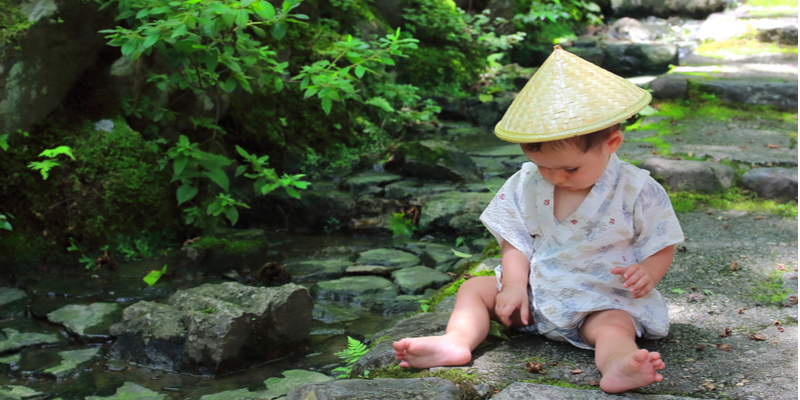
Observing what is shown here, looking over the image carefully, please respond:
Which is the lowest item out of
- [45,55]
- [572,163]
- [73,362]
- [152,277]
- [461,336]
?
[152,277]

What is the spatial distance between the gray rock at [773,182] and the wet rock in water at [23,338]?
4.04 metres

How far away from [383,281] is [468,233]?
3.48ft

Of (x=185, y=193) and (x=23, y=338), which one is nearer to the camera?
(x=23, y=338)

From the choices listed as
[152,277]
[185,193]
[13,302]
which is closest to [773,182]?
[185,193]

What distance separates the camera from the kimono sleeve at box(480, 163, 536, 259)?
216cm

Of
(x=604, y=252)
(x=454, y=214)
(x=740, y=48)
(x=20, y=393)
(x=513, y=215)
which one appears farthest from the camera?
(x=740, y=48)

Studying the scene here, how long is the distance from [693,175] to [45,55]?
4.16m

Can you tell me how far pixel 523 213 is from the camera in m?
2.17

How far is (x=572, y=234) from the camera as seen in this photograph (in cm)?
207

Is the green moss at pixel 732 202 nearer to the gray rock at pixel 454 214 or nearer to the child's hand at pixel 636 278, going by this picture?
the gray rock at pixel 454 214

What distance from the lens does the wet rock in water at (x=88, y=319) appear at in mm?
3066

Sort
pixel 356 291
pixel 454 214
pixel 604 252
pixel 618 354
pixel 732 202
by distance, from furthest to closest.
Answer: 1. pixel 454 214
2. pixel 732 202
3. pixel 356 291
4. pixel 604 252
5. pixel 618 354

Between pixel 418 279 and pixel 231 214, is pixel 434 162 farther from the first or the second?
pixel 231 214

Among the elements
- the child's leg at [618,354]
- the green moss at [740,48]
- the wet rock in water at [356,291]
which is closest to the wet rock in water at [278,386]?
the wet rock in water at [356,291]
